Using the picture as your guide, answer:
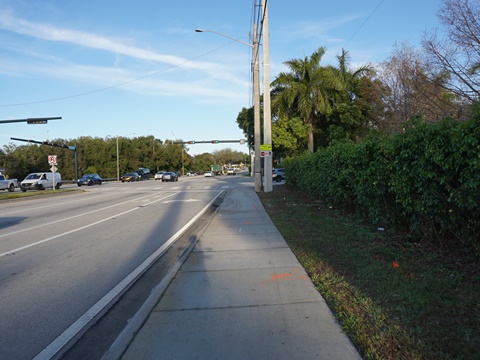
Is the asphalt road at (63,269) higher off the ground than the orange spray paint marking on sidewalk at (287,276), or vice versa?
the orange spray paint marking on sidewalk at (287,276)

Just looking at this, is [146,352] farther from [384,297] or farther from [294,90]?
[294,90]

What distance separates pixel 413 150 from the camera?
20.2ft

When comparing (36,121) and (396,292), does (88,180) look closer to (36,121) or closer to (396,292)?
(36,121)

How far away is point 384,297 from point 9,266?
6.53 m

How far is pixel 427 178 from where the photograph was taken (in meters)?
5.86

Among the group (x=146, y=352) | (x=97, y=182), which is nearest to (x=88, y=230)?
(x=146, y=352)

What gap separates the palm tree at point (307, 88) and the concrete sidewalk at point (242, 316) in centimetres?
2949

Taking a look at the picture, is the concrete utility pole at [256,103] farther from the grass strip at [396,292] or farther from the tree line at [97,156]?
the tree line at [97,156]

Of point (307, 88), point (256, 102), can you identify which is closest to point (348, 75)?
point (307, 88)

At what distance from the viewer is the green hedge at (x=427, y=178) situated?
4.86m

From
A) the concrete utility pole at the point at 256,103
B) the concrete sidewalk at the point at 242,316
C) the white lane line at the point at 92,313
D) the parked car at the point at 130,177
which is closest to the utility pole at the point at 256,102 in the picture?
the concrete utility pole at the point at 256,103

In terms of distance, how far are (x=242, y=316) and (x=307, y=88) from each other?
33066 millimetres

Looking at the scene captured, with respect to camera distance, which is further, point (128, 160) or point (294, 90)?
point (128, 160)

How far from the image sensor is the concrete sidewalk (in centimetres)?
Result: 360
